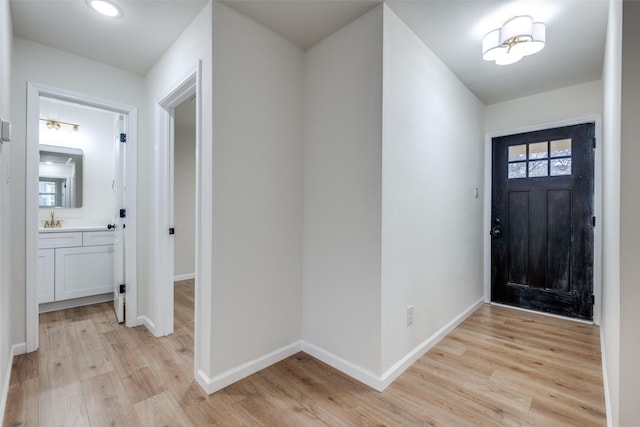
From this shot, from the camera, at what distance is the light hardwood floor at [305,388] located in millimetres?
1575

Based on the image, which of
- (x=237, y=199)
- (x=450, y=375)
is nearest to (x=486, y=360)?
(x=450, y=375)

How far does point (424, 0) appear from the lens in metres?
1.80

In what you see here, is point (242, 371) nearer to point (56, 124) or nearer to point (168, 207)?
point (168, 207)

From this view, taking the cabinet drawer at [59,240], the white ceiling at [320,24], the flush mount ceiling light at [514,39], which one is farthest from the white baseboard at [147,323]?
the flush mount ceiling light at [514,39]

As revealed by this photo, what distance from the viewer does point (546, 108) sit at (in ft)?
10.4

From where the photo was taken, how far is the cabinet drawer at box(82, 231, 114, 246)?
3352mm

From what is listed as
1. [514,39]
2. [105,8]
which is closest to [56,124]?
[105,8]

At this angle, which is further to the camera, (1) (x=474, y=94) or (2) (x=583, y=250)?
(1) (x=474, y=94)

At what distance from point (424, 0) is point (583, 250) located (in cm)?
291

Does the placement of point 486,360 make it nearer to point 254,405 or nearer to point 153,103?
point 254,405

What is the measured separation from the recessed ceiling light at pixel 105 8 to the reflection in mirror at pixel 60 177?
96.8 inches

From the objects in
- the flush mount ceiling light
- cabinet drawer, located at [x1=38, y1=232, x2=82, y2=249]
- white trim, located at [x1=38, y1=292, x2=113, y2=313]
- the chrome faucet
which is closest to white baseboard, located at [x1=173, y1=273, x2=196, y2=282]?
white trim, located at [x1=38, y1=292, x2=113, y2=313]

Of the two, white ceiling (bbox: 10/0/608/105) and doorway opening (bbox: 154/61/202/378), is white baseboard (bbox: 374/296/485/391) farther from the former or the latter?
white ceiling (bbox: 10/0/608/105)

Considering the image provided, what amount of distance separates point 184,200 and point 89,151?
1.39 m
